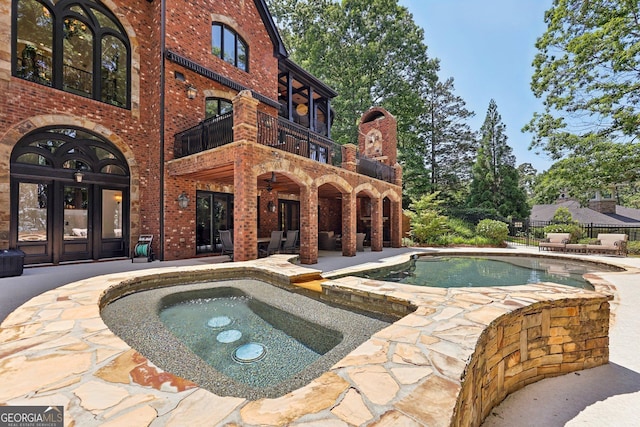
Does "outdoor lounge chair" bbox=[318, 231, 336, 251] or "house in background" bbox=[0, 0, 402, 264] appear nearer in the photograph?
"house in background" bbox=[0, 0, 402, 264]

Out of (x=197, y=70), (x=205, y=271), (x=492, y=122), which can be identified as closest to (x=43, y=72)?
(x=197, y=70)

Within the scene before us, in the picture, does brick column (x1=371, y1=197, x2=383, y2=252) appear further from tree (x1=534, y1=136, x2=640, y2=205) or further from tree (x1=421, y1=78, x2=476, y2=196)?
tree (x1=421, y1=78, x2=476, y2=196)

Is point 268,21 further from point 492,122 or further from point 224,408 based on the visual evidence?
point 492,122

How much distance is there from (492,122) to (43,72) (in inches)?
1213

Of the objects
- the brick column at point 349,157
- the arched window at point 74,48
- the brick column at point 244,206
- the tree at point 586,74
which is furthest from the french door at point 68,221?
the tree at point 586,74

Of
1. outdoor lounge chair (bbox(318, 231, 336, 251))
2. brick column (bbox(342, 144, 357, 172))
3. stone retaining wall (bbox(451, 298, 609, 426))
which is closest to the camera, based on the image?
stone retaining wall (bbox(451, 298, 609, 426))

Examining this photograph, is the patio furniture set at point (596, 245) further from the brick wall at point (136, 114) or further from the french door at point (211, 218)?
the brick wall at point (136, 114)

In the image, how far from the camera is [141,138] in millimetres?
8836

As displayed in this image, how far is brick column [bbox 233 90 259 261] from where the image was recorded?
6676mm

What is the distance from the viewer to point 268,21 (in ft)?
38.2

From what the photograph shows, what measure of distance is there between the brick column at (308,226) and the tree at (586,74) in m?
13.7

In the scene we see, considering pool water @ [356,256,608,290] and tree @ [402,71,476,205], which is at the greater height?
tree @ [402,71,476,205]

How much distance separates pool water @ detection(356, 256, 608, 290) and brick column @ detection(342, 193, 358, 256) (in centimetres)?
223

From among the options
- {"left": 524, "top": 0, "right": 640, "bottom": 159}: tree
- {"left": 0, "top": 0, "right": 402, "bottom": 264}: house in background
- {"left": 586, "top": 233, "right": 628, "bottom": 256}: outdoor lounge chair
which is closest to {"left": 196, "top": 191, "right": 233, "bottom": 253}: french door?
{"left": 0, "top": 0, "right": 402, "bottom": 264}: house in background
